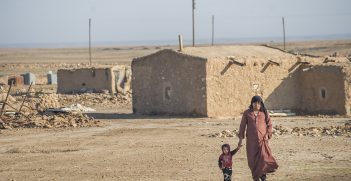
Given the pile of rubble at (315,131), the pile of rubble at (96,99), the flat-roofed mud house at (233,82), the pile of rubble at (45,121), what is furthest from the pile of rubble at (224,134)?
the pile of rubble at (96,99)

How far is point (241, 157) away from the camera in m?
15.4

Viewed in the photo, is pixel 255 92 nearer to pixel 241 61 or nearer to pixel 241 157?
pixel 241 61

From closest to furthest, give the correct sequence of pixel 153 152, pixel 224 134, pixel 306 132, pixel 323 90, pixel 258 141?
pixel 258 141, pixel 153 152, pixel 224 134, pixel 306 132, pixel 323 90

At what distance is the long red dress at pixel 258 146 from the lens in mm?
10391

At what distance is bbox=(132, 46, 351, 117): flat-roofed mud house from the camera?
24531 millimetres

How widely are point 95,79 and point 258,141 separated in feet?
84.4

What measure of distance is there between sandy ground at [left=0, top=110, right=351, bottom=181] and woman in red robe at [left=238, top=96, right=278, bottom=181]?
2.42 metres

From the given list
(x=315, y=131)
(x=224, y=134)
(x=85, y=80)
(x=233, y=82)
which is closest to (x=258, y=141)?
(x=224, y=134)

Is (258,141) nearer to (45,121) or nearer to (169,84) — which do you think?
(45,121)

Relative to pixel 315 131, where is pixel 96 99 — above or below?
below

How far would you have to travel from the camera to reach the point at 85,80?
1406 inches

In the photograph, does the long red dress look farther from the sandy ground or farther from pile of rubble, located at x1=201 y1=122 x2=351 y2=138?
pile of rubble, located at x1=201 y1=122 x2=351 y2=138

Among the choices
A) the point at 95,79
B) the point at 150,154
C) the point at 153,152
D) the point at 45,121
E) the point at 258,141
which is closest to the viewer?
the point at 258,141

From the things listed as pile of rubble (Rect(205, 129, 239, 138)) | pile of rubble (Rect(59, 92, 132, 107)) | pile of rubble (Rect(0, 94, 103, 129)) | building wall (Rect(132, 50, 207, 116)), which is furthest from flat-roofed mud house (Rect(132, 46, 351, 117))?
pile of rubble (Rect(59, 92, 132, 107))
